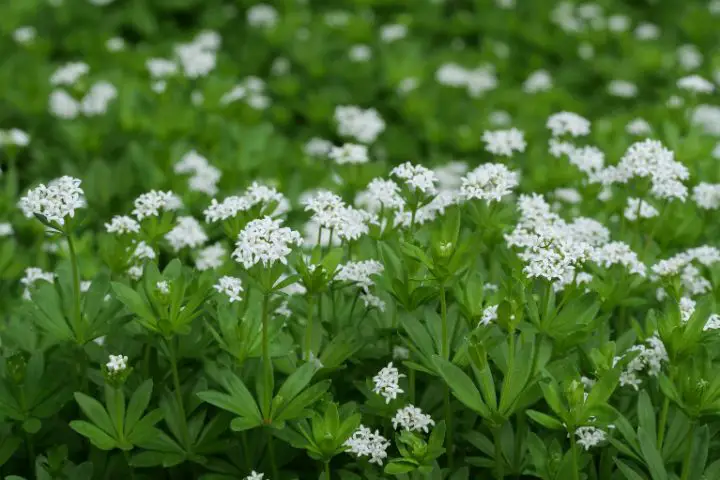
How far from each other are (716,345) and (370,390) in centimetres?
115

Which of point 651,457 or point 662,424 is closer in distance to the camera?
point 651,457

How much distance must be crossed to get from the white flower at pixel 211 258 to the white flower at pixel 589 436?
1602 millimetres

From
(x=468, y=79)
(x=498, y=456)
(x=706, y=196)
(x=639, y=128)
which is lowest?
(x=468, y=79)

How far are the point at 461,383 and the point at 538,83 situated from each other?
13.3 feet

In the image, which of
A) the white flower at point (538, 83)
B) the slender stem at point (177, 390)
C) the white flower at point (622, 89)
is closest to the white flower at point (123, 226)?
the slender stem at point (177, 390)

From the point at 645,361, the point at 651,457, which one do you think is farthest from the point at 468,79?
the point at 651,457

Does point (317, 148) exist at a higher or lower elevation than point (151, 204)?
lower

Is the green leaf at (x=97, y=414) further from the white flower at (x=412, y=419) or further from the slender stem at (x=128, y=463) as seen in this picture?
the white flower at (x=412, y=419)

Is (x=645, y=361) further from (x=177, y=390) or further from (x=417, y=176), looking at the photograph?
(x=177, y=390)

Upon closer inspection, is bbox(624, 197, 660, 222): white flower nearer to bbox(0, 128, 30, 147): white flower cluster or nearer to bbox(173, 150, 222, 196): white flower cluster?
bbox(173, 150, 222, 196): white flower cluster

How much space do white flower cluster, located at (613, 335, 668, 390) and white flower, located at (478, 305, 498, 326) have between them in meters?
0.47

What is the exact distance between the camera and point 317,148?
221 inches

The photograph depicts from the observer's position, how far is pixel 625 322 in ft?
11.3

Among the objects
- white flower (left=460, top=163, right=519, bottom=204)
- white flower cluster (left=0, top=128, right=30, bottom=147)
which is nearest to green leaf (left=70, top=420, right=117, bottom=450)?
white flower (left=460, top=163, right=519, bottom=204)
